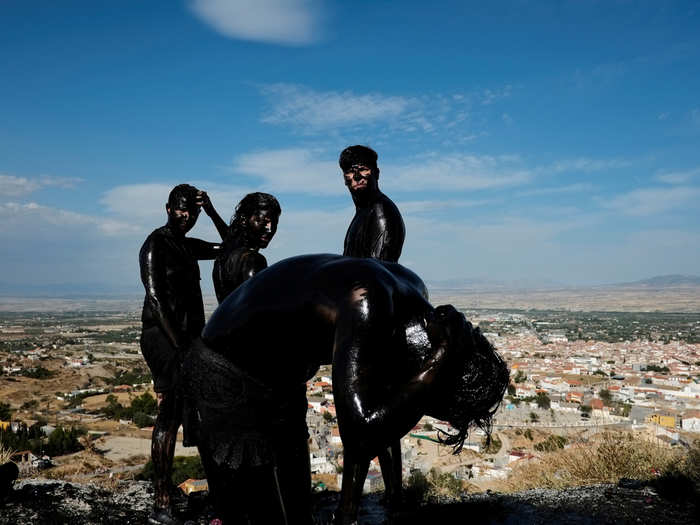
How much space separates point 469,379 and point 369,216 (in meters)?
2.14

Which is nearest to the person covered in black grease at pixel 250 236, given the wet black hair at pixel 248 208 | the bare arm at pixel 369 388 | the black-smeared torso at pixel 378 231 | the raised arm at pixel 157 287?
the wet black hair at pixel 248 208

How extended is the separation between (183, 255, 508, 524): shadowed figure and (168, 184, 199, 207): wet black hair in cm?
251

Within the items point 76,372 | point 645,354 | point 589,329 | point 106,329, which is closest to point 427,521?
point 76,372

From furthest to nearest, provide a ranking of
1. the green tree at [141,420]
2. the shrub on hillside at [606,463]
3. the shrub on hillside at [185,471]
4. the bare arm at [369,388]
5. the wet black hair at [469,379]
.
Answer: the green tree at [141,420], the shrub on hillside at [185,471], the shrub on hillside at [606,463], the wet black hair at [469,379], the bare arm at [369,388]

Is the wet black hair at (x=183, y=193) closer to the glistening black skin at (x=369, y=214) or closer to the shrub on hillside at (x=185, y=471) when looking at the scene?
the glistening black skin at (x=369, y=214)

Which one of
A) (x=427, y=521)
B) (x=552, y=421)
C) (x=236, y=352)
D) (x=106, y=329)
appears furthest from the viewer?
(x=106, y=329)

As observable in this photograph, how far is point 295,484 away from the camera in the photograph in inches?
81.4

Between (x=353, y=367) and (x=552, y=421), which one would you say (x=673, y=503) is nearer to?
(x=353, y=367)

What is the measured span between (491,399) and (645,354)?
91.8 m

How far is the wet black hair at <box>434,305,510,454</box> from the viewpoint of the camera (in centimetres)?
160

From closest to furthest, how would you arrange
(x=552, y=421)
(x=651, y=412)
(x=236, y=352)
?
(x=236, y=352) < (x=552, y=421) < (x=651, y=412)

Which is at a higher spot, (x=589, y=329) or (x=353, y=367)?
(x=353, y=367)

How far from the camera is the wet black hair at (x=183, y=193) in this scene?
171 inches

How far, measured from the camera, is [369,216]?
12.0 ft
